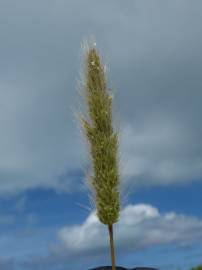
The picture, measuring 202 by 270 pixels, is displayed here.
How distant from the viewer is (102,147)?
1279cm

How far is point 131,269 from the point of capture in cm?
1617

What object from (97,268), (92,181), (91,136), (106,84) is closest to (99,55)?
(106,84)

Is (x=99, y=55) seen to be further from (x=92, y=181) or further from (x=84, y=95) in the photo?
(x=92, y=181)

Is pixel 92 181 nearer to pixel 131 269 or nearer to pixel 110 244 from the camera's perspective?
pixel 110 244

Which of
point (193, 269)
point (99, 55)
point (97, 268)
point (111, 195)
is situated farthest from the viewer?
point (193, 269)

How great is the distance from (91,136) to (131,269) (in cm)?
485

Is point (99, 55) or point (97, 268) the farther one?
point (97, 268)

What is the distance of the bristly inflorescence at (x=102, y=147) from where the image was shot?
41.9ft

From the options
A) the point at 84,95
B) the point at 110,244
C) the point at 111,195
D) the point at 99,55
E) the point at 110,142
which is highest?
the point at 99,55

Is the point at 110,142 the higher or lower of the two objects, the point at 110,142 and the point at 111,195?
the higher

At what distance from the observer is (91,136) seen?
515 inches

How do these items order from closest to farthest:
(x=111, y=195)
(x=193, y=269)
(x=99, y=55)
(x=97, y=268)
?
(x=111, y=195) < (x=99, y=55) < (x=97, y=268) < (x=193, y=269)

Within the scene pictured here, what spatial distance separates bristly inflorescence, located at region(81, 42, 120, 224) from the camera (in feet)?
41.9

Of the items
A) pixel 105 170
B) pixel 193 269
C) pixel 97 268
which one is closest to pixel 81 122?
pixel 105 170
